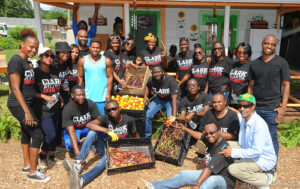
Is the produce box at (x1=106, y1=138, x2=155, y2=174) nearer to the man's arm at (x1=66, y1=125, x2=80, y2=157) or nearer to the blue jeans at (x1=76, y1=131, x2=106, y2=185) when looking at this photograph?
the blue jeans at (x1=76, y1=131, x2=106, y2=185)

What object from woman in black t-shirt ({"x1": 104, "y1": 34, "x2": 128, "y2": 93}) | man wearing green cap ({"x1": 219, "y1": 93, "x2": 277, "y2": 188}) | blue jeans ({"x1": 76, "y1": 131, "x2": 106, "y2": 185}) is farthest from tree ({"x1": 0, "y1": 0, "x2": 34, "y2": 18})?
man wearing green cap ({"x1": 219, "y1": 93, "x2": 277, "y2": 188})

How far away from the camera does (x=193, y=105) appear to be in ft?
16.4

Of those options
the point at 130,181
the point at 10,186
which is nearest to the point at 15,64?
the point at 10,186

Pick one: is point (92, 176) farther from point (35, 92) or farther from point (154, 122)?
point (154, 122)

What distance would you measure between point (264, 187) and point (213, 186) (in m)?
0.81

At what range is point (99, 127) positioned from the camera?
437cm

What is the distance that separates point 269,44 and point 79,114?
11.6ft

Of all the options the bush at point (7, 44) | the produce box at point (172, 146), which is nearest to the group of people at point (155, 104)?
the produce box at point (172, 146)

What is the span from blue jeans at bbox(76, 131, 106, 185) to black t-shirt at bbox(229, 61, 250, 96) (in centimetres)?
290

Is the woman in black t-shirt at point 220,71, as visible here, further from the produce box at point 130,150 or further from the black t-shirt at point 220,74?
the produce box at point 130,150

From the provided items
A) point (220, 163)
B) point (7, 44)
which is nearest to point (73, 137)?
point (220, 163)

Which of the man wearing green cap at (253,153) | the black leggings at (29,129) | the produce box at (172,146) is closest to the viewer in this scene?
the man wearing green cap at (253,153)

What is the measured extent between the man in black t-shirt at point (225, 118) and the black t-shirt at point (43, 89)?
2.82m

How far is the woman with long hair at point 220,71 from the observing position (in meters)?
5.18
